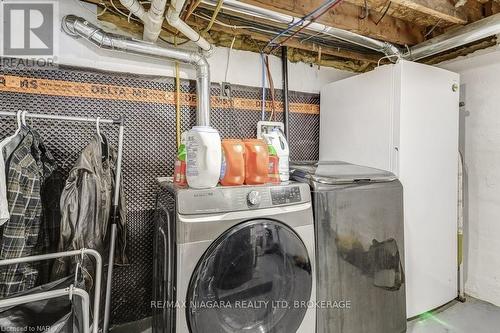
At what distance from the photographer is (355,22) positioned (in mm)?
1981

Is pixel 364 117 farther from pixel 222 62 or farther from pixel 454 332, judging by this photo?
pixel 454 332

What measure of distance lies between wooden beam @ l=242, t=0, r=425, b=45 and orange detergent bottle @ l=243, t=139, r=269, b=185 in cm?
93

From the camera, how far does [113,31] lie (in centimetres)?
182

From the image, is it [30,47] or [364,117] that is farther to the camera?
[364,117]

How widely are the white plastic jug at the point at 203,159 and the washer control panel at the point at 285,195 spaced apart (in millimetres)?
321

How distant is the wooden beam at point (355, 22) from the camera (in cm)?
171

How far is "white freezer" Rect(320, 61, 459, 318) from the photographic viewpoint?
191 centimetres

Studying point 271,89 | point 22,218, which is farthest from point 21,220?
point 271,89

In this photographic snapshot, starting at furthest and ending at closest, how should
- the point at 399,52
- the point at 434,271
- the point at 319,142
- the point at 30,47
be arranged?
the point at 319,142 → the point at 399,52 → the point at 434,271 → the point at 30,47

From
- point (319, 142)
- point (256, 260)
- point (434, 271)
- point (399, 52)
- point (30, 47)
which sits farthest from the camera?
point (319, 142)

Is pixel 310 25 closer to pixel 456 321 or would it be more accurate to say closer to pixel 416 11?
pixel 416 11

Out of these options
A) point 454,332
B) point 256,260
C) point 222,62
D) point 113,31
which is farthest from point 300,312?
point 113,31

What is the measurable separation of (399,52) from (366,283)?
1917 mm
